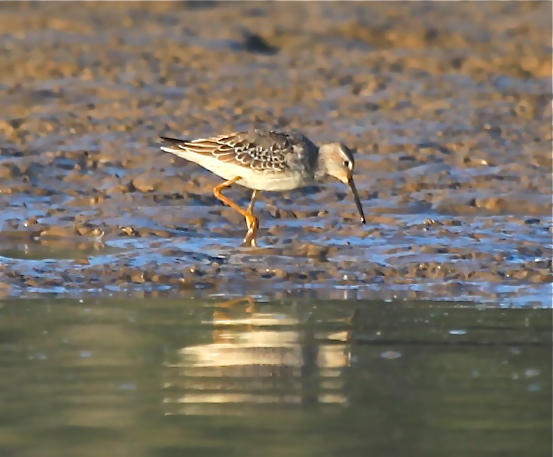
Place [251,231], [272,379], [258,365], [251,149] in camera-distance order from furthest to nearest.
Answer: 1. [251,149]
2. [251,231]
3. [258,365]
4. [272,379]

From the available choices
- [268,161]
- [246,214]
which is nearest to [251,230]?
[246,214]

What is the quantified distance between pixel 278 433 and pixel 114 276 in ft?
13.7

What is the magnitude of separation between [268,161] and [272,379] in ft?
15.4

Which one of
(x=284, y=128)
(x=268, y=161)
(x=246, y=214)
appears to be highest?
(x=284, y=128)

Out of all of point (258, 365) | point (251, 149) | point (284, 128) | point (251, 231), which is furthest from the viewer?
point (284, 128)

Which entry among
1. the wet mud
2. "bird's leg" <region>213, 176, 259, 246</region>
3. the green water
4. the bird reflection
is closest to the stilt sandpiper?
"bird's leg" <region>213, 176, 259, 246</region>

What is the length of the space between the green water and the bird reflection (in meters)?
0.01

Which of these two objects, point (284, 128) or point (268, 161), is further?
point (284, 128)

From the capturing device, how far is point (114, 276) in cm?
1092

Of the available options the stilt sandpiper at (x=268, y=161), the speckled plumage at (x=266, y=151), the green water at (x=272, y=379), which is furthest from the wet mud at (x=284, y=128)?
the green water at (x=272, y=379)

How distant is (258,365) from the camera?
8.38 metres

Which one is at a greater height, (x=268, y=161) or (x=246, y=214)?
(x=268, y=161)

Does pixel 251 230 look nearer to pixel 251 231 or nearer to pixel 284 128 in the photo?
pixel 251 231

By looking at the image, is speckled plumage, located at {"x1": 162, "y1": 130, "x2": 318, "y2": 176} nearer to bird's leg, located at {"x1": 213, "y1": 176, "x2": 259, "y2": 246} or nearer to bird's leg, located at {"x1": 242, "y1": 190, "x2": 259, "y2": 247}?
bird's leg, located at {"x1": 213, "y1": 176, "x2": 259, "y2": 246}
